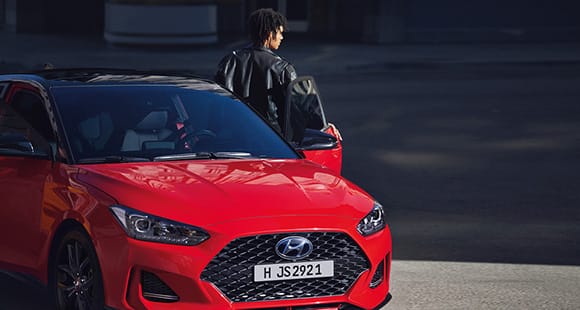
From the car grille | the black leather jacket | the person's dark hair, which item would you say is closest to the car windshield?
the car grille

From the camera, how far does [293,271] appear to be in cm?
739

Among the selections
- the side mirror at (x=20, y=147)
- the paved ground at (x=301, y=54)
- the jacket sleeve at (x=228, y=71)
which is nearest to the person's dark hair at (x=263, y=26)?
the jacket sleeve at (x=228, y=71)

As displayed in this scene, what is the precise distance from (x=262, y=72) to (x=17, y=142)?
297 cm

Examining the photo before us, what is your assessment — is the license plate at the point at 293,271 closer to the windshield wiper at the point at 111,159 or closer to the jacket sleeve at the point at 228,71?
the windshield wiper at the point at 111,159

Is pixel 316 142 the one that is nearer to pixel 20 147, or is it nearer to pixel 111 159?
pixel 111 159

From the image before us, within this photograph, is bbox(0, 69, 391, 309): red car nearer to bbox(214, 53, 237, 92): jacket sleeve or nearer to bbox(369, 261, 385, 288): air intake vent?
bbox(369, 261, 385, 288): air intake vent

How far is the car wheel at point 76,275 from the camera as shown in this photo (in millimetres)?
7461

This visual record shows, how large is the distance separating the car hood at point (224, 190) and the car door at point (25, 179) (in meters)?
0.47

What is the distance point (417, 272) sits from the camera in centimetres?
1014

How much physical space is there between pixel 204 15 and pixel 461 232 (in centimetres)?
2144

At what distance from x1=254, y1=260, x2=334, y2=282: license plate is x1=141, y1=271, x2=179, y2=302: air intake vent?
0.45m

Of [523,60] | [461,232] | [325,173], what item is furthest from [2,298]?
[523,60]

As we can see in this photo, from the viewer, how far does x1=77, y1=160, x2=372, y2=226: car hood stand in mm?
7410

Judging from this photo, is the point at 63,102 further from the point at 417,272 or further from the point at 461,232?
the point at 461,232
